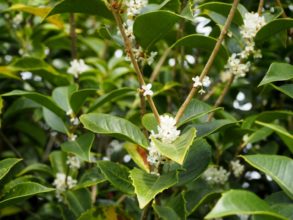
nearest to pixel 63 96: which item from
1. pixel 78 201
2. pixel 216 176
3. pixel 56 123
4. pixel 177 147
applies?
pixel 56 123

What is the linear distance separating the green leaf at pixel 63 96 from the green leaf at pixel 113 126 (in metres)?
0.36

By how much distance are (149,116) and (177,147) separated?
0.22m

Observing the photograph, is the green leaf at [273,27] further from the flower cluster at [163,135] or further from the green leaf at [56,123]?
the green leaf at [56,123]

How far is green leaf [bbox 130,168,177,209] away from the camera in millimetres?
1053

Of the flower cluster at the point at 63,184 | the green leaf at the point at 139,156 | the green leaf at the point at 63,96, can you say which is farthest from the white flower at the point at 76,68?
the green leaf at the point at 139,156

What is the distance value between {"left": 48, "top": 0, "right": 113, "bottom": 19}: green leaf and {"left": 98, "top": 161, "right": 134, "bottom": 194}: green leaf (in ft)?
1.21

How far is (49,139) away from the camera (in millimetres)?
2303

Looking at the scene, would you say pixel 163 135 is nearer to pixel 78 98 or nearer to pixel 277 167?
pixel 277 167

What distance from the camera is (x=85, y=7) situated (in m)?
1.26

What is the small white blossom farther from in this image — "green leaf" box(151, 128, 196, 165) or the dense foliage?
"green leaf" box(151, 128, 196, 165)

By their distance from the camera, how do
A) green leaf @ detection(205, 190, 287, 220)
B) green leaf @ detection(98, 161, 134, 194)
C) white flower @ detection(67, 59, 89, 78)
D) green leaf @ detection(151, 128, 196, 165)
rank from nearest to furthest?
green leaf @ detection(205, 190, 287, 220)
green leaf @ detection(151, 128, 196, 165)
green leaf @ detection(98, 161, 134, 194)
white flower @ detection(67, 59, 89, 78)

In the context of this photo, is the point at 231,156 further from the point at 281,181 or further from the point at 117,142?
the point at 281,181

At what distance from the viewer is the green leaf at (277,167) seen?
104 cm

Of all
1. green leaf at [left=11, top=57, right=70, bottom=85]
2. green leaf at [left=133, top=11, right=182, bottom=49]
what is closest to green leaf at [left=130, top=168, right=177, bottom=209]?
green leaf at [left=133, top=11, right=182, bottom=49]
